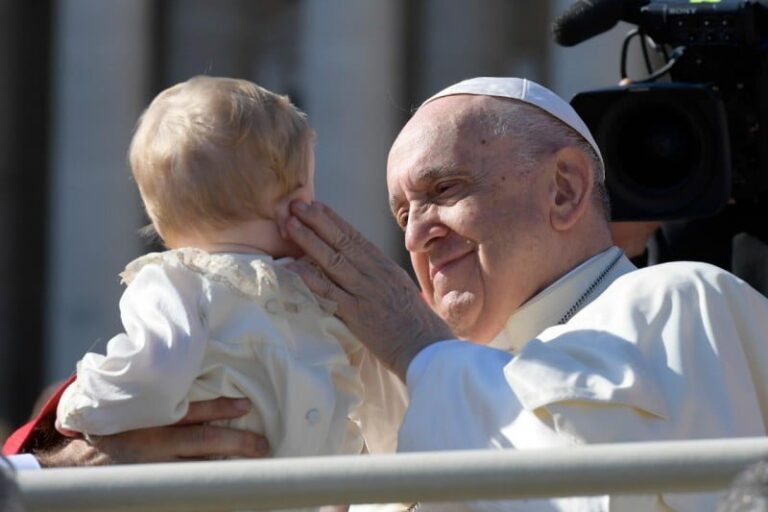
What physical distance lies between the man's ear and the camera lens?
13.1 inches

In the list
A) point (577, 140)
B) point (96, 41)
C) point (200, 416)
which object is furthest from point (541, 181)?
point (96, 41)

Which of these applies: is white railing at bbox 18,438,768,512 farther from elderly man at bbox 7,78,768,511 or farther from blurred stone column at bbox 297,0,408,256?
blurred stone column at bbox 297,0,408,256

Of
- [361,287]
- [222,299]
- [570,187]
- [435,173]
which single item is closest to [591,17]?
[570,187]

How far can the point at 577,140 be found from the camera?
12.0ft

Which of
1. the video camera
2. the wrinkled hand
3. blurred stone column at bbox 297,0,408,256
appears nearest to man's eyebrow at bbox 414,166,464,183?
the wrinkled hand

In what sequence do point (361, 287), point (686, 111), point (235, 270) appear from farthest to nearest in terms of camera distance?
point (686, 111) < point (361, 287) < point (235, 270)

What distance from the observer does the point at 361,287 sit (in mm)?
3096

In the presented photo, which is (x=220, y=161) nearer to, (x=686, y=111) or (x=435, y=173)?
(x=435, y=173)

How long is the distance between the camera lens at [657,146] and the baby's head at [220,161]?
46.2 inches

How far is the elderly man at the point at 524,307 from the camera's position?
9.37 feet

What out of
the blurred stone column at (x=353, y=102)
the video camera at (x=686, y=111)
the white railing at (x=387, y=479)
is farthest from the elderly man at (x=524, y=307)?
the blurred stone column at (x=353, y=102)

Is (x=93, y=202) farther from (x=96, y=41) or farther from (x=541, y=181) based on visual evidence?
(x=541, y=181)

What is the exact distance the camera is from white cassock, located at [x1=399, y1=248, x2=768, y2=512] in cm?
282

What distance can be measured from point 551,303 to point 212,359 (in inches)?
33.4
